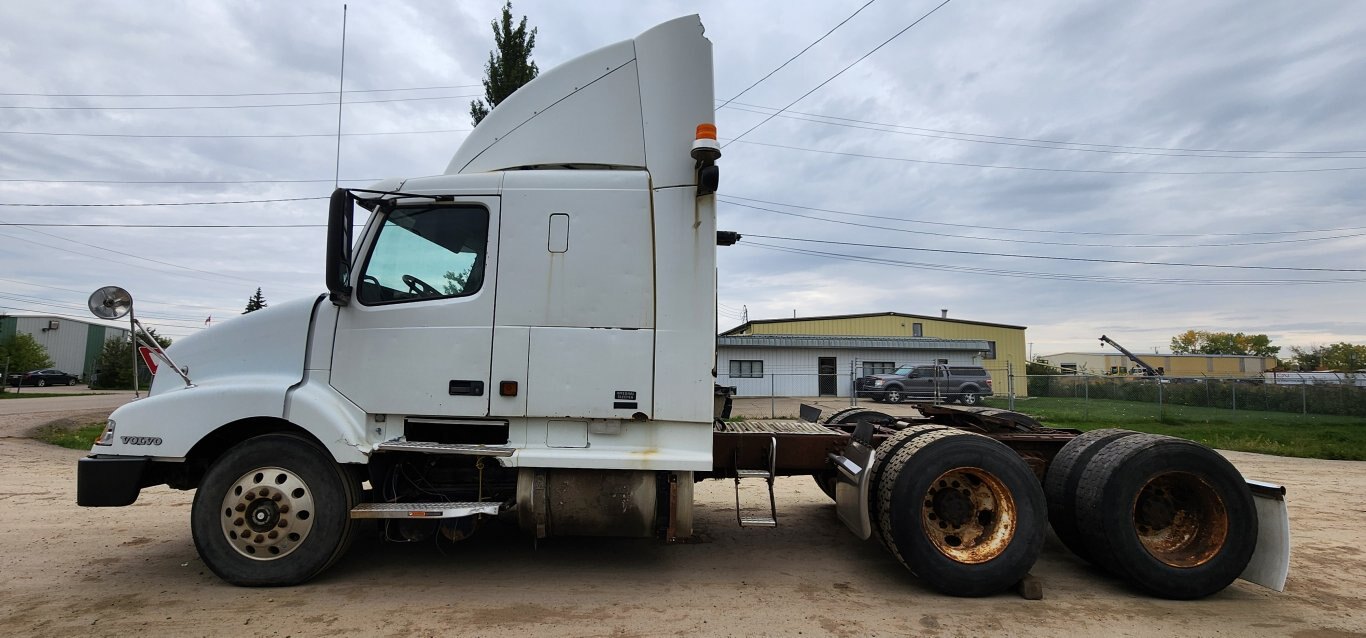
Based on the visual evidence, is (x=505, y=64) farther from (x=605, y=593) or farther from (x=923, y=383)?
(x=923, y=383)

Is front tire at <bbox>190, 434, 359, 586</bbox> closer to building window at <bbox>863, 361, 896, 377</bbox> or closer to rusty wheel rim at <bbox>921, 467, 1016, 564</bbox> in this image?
rusty wheel rim at <bbox>921, 467, 1016, 564</bbox>

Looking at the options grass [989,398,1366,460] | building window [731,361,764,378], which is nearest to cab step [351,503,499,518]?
grass [989,398,1366,460]

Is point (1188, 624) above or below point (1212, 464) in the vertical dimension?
below

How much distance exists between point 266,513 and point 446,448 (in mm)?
1236

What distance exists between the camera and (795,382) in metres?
30.5

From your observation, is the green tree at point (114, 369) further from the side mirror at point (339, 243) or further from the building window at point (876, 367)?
the side mirror at point (339, 243)

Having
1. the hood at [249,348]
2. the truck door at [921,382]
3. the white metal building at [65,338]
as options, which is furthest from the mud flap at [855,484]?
the white metal building at [65,338]

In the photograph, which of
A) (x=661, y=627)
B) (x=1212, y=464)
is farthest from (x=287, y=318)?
(x=1212, y=464)

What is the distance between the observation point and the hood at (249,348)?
4.26m

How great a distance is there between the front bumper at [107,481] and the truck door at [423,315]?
1.38 m

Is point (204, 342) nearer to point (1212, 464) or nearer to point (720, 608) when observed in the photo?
point (720, 608)

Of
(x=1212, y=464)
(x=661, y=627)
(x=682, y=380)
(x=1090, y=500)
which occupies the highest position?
(x=682, y=380)

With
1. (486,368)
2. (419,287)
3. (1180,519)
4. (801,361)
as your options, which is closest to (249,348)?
(419,287)

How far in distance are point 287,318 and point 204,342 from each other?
1.98 ft
